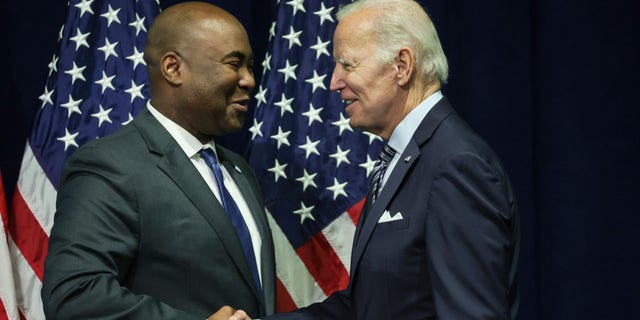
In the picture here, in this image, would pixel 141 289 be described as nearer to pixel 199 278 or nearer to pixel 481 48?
pixel 199 278

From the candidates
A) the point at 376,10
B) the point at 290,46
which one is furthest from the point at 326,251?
the point at 376,10

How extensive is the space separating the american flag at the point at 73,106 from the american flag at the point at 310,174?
0.47 m

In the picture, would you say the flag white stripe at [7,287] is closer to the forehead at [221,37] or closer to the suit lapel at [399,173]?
the forehead at [221,37]

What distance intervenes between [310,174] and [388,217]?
44.1 inches

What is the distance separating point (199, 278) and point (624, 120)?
2058 mm

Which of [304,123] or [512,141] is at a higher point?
[304,123]

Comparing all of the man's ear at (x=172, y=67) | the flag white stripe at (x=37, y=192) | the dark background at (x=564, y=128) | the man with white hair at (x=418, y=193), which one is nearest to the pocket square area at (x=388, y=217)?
the man with white hair at (x=418, y=193)

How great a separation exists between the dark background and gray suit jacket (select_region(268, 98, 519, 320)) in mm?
1595

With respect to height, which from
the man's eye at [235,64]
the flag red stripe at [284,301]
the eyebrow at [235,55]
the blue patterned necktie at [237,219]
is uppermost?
the eyebrow at [235,55]

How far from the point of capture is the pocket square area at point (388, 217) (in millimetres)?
1904

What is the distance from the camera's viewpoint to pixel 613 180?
3525 millimetres

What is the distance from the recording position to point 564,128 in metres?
3.54

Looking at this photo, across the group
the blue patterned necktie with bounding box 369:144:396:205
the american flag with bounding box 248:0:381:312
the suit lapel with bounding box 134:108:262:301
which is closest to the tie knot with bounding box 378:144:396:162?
the blue patterned necktie with bounding box 369:144:396:205

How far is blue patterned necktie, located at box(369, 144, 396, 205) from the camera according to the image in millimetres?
2107
